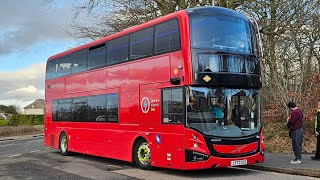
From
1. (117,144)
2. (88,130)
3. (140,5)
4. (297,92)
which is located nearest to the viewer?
(117,144)

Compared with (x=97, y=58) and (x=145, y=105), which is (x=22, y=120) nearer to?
(x=97, y=58)

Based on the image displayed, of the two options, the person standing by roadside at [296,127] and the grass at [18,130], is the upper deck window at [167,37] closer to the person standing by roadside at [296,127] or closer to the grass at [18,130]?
the person standing by roadside at [296,127]

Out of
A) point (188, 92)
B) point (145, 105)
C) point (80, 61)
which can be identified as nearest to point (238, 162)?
point (188, 92)

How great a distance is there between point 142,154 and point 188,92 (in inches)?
115

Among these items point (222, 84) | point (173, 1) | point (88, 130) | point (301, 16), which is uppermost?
point (173, 1)

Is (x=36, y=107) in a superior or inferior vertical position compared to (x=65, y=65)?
superior

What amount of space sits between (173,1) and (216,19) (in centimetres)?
1339

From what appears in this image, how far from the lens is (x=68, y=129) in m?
18.1

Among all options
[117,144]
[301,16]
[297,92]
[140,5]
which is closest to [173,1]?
[140,5]

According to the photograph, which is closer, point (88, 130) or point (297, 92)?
point (88, 130)

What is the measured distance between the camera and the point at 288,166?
471 inches

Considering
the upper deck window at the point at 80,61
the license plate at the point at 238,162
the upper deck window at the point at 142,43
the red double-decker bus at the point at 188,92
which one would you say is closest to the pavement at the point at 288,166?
the red double-decker bus at the point at 188,92

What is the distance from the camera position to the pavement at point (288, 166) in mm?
10992

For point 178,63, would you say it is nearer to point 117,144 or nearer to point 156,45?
point 156,45
